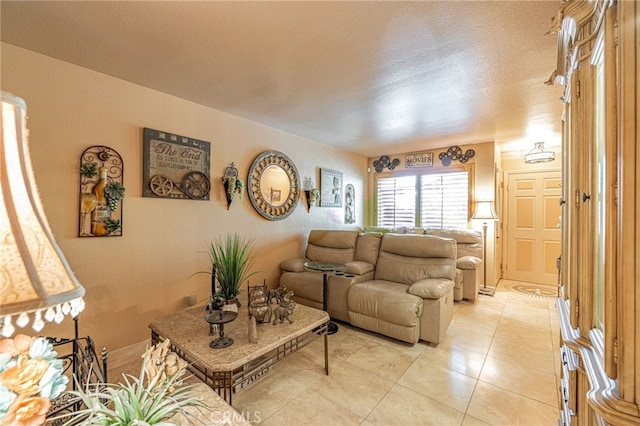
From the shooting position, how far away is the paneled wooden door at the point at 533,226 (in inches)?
183

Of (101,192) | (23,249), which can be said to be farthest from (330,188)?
(23,249)

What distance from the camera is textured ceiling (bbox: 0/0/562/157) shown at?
1501mm

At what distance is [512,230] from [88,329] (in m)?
6.30

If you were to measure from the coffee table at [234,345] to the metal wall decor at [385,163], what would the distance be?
386 cm

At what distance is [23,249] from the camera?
0.51m

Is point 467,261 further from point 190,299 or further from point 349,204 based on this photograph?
point 190,299

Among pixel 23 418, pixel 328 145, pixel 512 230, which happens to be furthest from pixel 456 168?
pixel 23 418

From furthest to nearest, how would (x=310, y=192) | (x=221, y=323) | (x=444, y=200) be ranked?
(x=444, y=200) → (x=310, y=192) → (x=221, y=323)

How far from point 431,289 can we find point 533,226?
144 inches

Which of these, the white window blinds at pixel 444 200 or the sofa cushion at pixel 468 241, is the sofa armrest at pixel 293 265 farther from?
the white window blinds at pixel 444 200

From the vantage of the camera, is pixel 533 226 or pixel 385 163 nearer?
pixel 533 226

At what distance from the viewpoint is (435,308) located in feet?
8.34

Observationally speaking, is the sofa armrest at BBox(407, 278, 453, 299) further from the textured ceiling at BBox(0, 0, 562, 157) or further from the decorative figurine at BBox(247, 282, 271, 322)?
the textured ceiling at BBox(0, 0, 562, 157)

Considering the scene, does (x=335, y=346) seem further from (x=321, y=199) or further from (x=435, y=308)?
(x=321, y=199)
